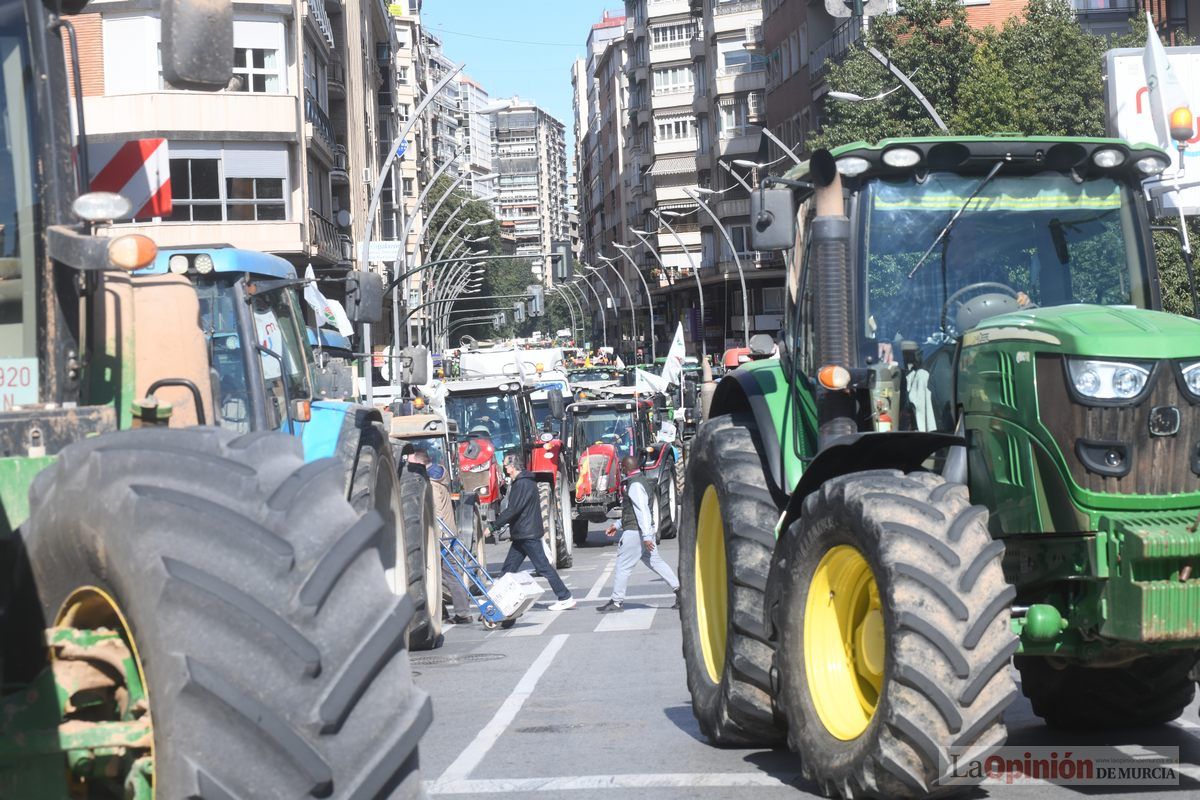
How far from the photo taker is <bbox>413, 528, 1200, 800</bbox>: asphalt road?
7645 mm

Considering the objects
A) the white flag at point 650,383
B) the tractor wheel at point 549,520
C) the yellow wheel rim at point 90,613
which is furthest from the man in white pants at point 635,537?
the white flag at point 650,383

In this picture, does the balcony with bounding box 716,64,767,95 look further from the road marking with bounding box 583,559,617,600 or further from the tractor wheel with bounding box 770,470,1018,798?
the tractor wheel with bounding box 770,470,1018,798

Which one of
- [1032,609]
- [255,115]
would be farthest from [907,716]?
[255,115]

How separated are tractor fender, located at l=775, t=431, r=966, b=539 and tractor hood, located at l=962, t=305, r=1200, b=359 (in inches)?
19.7

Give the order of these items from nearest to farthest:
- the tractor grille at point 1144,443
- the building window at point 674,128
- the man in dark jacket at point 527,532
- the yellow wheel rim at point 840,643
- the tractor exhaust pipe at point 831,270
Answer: the tractor grille at point 1144,443
the yellow wheel rim at point 840,643
the tractor exhaust pipe at point 831,270
the man in dark jacket at point 527,532
the building window at point 674,128

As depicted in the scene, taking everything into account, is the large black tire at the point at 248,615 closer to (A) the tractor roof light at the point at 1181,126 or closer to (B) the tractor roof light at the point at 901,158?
(B) the tractor roof light at the point at 901,158

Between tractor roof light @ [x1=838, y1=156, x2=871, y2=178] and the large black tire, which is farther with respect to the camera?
tractor roof light @ [x1=838, y1=156, x2=871, y2=178]

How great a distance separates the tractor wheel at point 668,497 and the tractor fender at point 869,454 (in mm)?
22382

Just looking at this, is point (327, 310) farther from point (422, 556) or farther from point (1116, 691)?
point (1116, 691)


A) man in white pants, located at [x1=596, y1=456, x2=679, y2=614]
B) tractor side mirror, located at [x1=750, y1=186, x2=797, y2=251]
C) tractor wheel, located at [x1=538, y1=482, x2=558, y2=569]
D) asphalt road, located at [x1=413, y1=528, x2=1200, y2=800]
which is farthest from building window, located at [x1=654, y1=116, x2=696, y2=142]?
tractor side mirror, located at [x1=750, y1=186, x2=797, y2=251]

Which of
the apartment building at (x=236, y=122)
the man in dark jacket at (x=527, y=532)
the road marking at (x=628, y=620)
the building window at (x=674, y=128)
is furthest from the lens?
the building window at (x=674, y=128)

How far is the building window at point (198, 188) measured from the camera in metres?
40.1

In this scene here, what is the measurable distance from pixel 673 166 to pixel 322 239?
65379mm

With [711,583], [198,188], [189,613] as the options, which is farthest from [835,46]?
[189,613]
